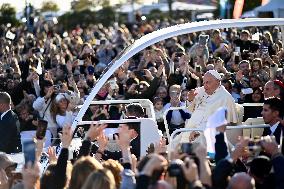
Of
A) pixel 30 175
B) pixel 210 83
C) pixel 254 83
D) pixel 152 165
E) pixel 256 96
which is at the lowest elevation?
pixel 256 96

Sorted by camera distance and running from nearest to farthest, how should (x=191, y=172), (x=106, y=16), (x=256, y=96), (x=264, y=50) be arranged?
(x=191, y=172)
(x=256, y=96)
(x=264, y=50)
(x=106, y=16)

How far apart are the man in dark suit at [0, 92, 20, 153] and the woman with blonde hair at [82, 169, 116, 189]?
5874 mm

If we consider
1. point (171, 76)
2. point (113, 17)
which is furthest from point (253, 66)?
point (113, 17)

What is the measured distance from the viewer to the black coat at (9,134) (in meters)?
14.2

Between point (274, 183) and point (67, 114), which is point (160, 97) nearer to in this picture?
point (67, 114)

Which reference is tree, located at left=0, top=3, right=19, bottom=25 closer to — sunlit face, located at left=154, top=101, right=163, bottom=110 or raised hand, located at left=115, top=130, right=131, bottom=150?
sunlit face, located at left=154, top=101, right=163, bottom=110

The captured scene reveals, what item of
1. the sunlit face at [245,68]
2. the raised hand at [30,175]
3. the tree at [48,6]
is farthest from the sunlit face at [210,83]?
the tree at [48,6]

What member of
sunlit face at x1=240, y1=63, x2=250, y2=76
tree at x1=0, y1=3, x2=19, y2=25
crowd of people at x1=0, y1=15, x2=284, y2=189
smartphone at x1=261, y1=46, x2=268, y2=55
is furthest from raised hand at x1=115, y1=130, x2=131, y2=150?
tree at x1=0, y1=3, x2=19, y2=25

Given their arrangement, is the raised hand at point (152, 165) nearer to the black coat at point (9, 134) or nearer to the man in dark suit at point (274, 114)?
the man in dark suit at point (274, 114)

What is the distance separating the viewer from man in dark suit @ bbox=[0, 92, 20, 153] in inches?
561

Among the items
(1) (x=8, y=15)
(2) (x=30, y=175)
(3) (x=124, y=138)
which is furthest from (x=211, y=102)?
(1) (x=8, y=15)

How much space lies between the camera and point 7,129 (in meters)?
14.5

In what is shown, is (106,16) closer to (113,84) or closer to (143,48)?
(113,84)

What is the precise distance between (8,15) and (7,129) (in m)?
36.9
